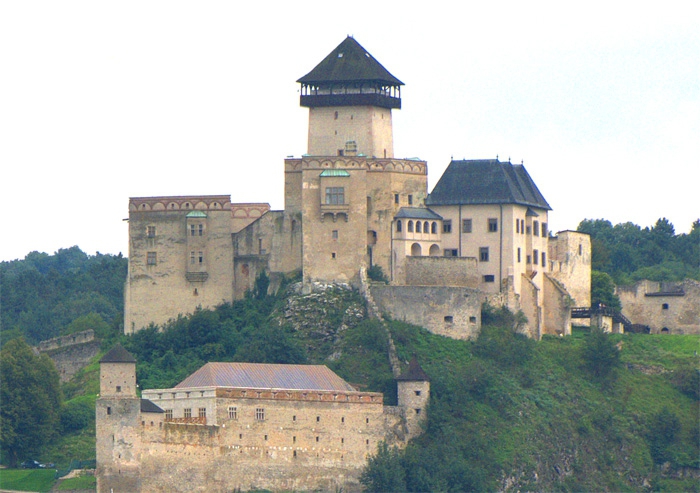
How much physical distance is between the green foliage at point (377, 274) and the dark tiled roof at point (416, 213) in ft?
9.44

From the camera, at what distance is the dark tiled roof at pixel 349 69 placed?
114 m

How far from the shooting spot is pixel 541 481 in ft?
335

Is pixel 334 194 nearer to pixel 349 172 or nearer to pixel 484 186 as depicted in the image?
pixel 349 172

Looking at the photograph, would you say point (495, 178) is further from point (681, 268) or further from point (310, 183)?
point (681, 268)

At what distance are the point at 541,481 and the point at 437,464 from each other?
5.66 meters

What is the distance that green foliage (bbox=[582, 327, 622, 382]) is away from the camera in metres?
110

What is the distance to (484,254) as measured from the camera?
113m

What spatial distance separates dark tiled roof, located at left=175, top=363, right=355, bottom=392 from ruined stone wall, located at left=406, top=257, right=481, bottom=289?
1060 centimetres

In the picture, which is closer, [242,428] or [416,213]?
[242,428]

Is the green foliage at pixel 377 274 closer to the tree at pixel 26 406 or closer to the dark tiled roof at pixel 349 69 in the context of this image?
the dark tiled roof at pixel 349 69

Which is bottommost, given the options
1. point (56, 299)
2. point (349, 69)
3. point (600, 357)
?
point (600, 357)

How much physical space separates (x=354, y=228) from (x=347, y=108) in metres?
6.89

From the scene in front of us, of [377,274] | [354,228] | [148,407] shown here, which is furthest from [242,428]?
[354,228]

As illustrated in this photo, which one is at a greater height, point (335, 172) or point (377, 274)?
point (335, 172)
